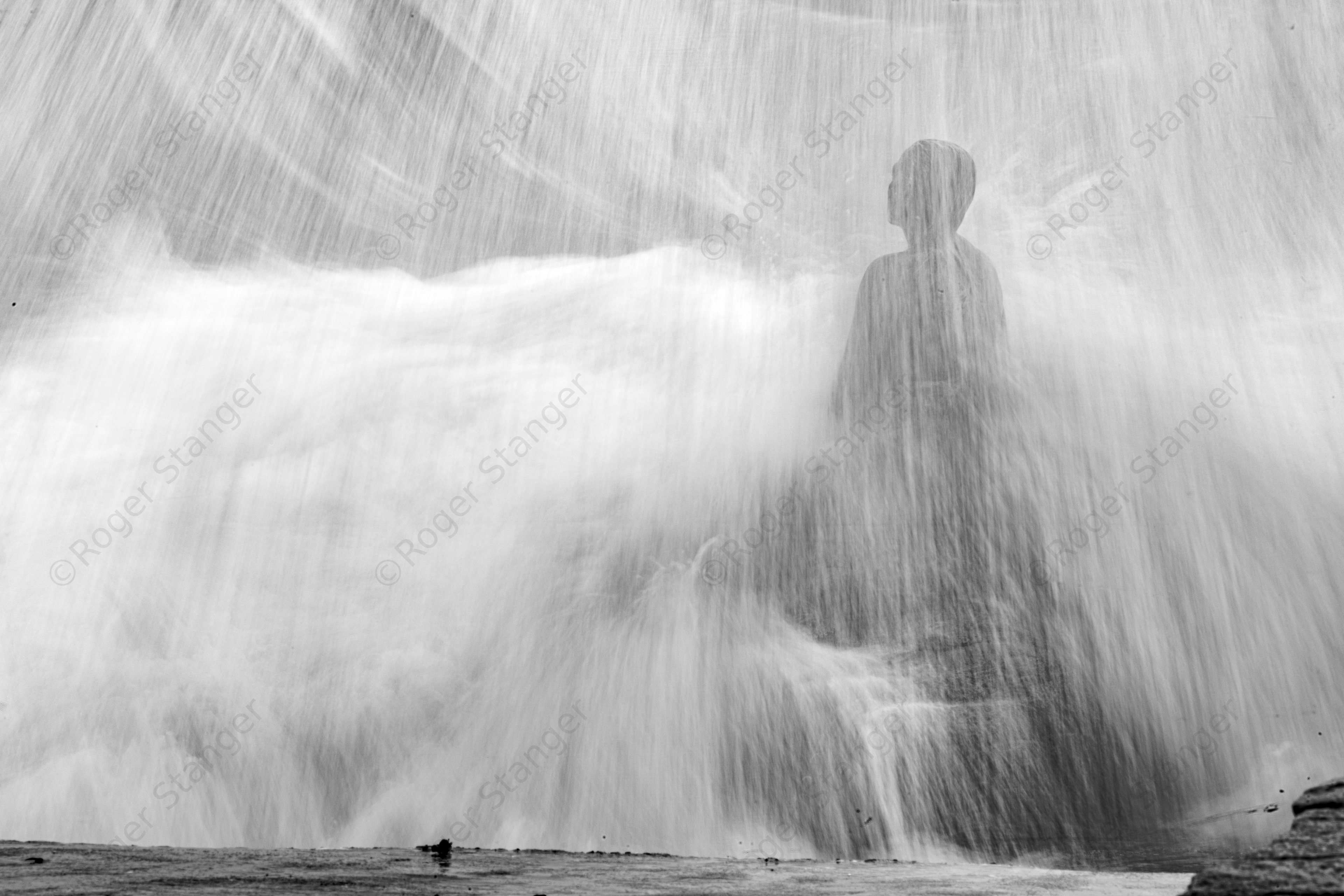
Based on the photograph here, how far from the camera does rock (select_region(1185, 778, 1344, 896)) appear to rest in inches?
100

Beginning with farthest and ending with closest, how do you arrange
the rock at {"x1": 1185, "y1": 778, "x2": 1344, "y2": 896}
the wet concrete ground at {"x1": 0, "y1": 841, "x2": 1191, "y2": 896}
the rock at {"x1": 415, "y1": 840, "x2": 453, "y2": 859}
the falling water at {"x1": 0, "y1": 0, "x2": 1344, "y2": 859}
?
the falling water at {"x1": 0, "y1": 0, "x2": 1344, "y2": 859} < the rock at {"x1": 415, "y1": 840, "x2": 453, "y2": 859} < the wet concrete ground at {"x1": 0, "y1": 841, "x2": 1191, "y2": 896} < the rock at {"x1": 1185, "y1": 778, "x2": 1344, "y2": 896}

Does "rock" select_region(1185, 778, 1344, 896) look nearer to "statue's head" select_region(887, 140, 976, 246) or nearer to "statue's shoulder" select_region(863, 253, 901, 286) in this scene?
"statue's shoulder" select_region(863, 253, 901, 286)

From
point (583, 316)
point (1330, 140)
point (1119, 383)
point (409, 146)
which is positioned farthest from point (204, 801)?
point (1330, 140)

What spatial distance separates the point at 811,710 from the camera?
995 centimetres

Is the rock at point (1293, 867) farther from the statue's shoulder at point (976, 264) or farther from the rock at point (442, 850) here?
the statue's shoulder at point (976, 264)

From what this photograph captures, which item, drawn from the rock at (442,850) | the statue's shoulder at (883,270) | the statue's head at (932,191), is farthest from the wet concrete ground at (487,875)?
the statue's head at (932,191)

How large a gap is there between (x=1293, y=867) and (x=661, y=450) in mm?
13000

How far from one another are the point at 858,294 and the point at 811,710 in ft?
17.6

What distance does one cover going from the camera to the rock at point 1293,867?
255cm

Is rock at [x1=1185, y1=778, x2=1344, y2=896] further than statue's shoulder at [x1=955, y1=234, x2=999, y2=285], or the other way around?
statue's shoulder at [x1=955, y1=234, x2=999, y2=285]

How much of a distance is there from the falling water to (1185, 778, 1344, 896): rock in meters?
6.63

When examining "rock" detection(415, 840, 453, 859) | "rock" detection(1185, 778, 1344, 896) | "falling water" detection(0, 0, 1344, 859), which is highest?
"falling water" detection(0, 0, 1344, 859)

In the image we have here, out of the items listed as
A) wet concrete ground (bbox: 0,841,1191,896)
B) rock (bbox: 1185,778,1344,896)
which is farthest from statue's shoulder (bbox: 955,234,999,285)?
rock (bbox: 1185,778,1344,896)

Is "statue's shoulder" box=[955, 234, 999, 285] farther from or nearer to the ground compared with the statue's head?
nearer to the ground
